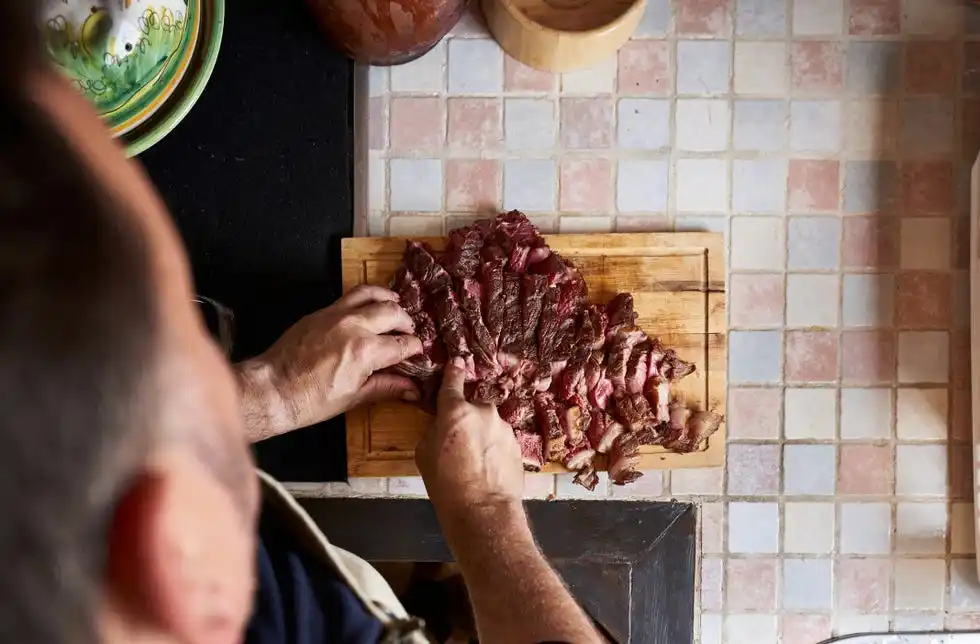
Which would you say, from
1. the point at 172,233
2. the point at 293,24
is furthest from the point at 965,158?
the point at 172,233

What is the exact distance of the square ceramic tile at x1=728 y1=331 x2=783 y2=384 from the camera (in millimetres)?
1517

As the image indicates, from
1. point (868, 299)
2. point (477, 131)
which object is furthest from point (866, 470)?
point (477, 131)

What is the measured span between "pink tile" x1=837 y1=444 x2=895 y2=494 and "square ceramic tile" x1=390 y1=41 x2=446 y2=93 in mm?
1031

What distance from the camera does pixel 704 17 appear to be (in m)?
1.48

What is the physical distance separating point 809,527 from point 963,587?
317 millimetres

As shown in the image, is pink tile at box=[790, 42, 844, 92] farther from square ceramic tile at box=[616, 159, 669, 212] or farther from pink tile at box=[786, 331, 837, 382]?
pink tile at box=[786, 331, 837, 382]

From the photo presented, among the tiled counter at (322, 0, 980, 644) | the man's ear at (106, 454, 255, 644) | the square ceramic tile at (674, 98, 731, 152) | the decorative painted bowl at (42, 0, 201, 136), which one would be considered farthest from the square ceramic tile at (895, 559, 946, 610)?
the decorative painted bowl at (42, 0, 201, 136)

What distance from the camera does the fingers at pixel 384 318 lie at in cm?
133

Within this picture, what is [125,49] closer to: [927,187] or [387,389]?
[387,389]

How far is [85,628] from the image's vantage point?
352mm

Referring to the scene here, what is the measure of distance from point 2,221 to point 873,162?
152cm

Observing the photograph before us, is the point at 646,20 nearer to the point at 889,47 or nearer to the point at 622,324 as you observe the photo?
the point at 889,47

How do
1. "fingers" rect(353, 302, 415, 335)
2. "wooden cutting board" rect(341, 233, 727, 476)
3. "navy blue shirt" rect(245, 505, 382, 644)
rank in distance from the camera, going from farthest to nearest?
"wooden cutting board" rect(341, 233, 727, 476) < "fingers" rect(353, 302, 415, 335) < "navy blue shirt" rect(245, 505, 382, 644)

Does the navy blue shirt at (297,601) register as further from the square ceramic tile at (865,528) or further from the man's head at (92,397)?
the square ceramic tile at (865,528)
